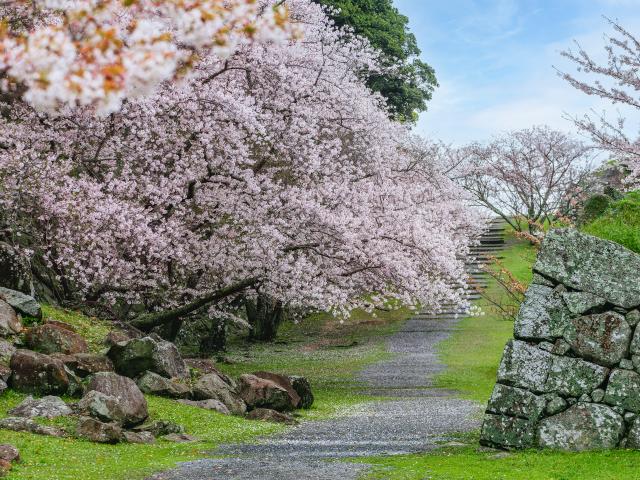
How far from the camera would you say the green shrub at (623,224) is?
1571cm

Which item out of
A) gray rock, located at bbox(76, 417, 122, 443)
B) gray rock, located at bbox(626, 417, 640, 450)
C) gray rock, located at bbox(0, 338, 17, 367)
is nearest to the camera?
gray rock, located at bbox(626, 417, 640, 450)

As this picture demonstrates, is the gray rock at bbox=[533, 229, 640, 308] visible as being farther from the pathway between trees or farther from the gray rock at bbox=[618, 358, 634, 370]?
the pathway between trees

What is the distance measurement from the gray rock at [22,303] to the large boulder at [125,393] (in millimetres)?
4883

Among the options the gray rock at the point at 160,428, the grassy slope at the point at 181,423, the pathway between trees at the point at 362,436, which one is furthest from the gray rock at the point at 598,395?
the gray rock at the point at 160,428

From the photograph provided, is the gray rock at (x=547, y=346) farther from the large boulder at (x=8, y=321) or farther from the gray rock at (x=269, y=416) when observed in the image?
the large boulder at (x=8, y=321)

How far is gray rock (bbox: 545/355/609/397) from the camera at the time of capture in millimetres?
13616

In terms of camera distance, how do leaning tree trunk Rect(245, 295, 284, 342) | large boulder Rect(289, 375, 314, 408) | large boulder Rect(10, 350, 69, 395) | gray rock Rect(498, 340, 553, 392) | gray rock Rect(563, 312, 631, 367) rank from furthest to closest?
leaning tree trunk Rect(245, 295, 284, 342)
large boulder Rect(289, 375, 314, 408)
large boulder Rect(10, 350, 69, 395)
gray rock Rect(498, 340, 553, 392)
gray rock Rect(563, 312, 631, 367)

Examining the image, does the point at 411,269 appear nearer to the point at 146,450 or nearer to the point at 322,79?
the point at 322,79

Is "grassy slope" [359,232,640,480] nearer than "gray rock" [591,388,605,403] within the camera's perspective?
Yes

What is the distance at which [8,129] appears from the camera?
22703 millimetres

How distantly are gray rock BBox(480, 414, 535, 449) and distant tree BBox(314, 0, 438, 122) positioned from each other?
1390 inches

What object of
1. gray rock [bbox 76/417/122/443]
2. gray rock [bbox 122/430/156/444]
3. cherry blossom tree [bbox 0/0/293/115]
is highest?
cherry blossom tree [bbox 0/0/293/115]

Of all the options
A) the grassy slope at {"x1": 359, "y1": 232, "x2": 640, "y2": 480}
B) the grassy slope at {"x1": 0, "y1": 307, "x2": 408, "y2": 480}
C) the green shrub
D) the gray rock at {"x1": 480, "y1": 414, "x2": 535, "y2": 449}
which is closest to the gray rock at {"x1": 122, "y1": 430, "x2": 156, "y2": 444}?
the grassy slope at {"x1": 0, "y1": 307, "x2": 408, "y2": 480}

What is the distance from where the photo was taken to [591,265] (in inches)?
552
